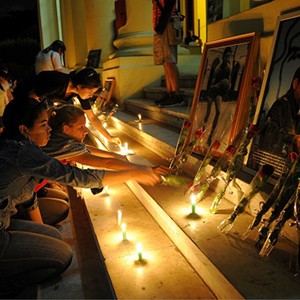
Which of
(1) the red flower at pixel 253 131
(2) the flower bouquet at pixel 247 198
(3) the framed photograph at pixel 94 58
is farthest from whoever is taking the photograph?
(3) the framed photograph at pixel 94 58

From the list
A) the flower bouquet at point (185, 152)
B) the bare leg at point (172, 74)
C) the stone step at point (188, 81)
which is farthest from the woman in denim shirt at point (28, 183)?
the stone step at point (188, 81)

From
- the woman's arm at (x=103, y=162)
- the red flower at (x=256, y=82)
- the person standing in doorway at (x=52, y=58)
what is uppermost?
Answer: the person standing in doorway at (x=52, y=58)

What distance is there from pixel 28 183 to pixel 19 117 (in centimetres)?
48

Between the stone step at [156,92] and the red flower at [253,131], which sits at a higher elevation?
the red flower at [253,131]

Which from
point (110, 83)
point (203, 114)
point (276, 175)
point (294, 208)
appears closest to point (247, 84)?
point (203, 114)

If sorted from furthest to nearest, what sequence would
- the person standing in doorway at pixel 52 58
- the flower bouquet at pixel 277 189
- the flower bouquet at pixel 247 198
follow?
the person standing in doorway at pixel 52 58, the flower bouquet at pixel 247 198, the flower bouquet at pixel 277 189

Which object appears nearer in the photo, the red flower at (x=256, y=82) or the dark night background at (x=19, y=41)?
the red flower at (x=256, y=82)

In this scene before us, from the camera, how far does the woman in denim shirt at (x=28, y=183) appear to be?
2.40m

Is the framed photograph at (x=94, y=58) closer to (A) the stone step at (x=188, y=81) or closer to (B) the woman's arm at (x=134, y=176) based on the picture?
(A) the stone step at (x=188, y=81)

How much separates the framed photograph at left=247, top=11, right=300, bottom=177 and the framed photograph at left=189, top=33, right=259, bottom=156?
296mm

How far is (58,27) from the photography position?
21828mm

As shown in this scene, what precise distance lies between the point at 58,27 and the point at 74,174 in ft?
69.7

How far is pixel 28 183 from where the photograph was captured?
261 cm

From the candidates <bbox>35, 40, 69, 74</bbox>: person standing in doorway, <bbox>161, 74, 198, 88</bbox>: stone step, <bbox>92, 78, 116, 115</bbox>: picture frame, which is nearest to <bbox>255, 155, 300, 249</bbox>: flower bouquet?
<bbox>161, 74, 198, 88</bbox>: stone step
